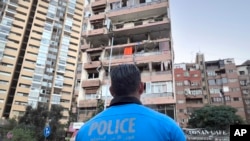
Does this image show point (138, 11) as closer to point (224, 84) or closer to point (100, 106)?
point (100, 106)

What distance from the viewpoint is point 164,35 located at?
75.6 feet

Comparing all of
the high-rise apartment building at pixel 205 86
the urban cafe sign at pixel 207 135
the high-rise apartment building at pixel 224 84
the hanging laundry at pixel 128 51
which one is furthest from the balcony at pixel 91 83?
the high-rise apartment building at pixel 224 84

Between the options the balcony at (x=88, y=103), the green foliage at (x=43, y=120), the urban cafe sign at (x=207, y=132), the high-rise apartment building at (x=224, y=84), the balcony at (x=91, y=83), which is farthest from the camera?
the high-rise apartment building at (x=224, y=84)

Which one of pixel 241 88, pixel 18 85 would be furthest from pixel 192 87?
pixel 18 85

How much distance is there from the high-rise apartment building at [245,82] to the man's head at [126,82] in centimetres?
5414

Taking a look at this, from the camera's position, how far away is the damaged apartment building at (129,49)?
1934 centimetres

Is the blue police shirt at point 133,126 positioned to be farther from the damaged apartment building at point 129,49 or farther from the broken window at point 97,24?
the broken window at point 97,24

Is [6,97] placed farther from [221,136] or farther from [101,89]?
[221,136]

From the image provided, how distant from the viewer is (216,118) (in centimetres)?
3294

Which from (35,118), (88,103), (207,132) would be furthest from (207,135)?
(35,118)

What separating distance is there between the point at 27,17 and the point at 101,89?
43.5 m

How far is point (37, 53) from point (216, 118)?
42.1 m

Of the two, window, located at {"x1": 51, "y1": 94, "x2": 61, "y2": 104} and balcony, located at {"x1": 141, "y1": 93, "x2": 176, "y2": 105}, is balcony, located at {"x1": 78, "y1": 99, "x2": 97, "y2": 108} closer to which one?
balcony, located at {"x1": 141, "y1": 93, "x2": 176, "y2": 105}

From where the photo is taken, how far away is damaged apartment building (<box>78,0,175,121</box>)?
63.5 feet
